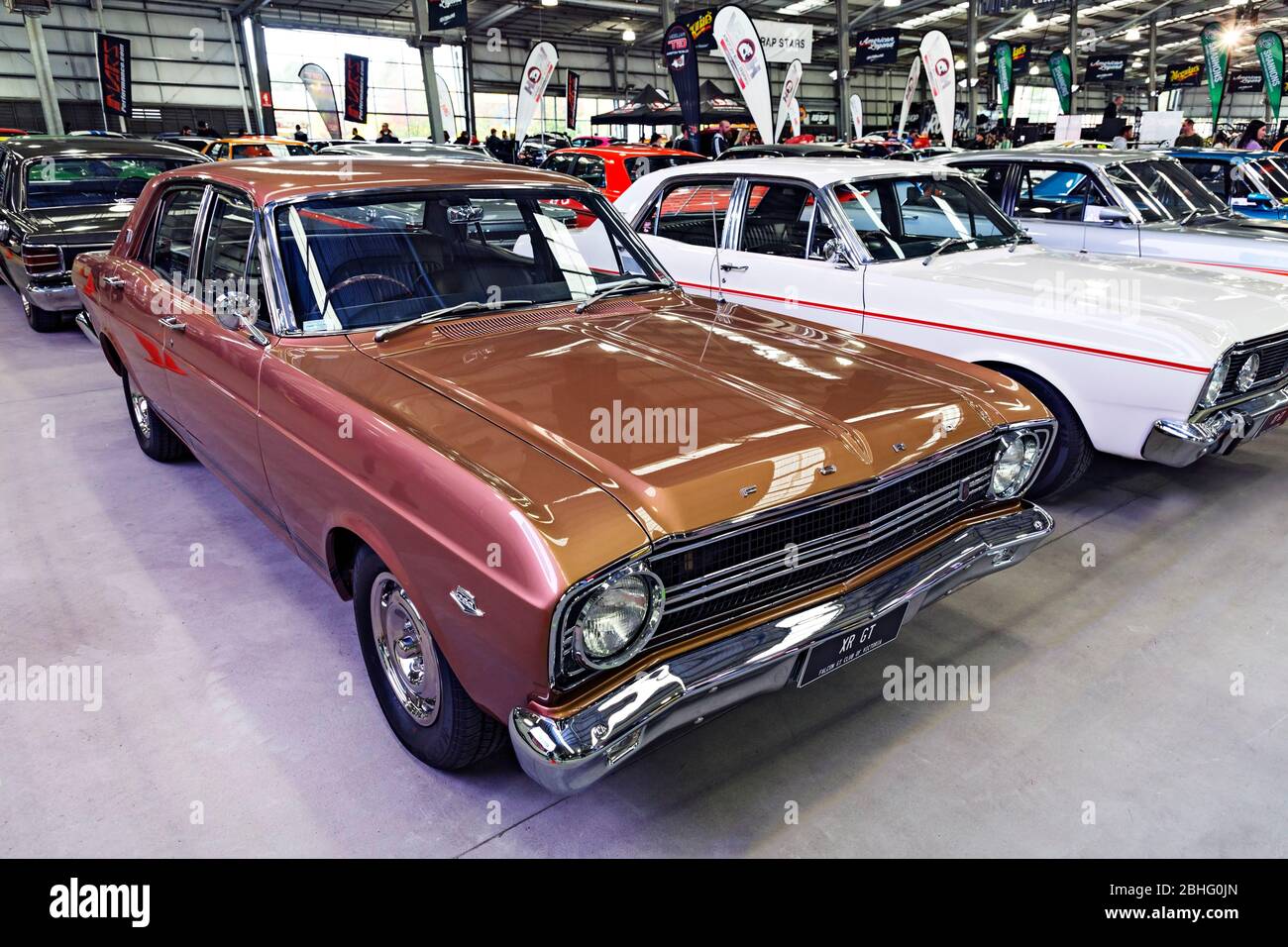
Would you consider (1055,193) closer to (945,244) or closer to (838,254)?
(945,244)

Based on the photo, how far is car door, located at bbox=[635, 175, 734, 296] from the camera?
5.27m

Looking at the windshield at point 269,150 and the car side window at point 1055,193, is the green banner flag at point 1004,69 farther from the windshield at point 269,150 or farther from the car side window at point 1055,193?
the car side window at point 1055,193

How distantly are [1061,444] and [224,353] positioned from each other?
360 centimetres

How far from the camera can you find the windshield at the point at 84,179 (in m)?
7.55

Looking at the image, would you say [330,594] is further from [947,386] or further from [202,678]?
[947,386]

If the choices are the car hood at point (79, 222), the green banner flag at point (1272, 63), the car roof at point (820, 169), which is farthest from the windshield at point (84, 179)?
the green banner flag at point (1272, 63)

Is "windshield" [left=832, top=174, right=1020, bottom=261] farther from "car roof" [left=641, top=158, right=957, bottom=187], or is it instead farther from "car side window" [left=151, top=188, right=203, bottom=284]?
"car side window" [left=151, top=188, right=203, bottom=284]

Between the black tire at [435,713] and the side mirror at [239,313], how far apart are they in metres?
0.92

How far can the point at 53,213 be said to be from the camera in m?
7.36

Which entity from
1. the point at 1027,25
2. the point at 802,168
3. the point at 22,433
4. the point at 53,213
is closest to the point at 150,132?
the point at 53,213

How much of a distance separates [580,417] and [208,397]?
1751 mm

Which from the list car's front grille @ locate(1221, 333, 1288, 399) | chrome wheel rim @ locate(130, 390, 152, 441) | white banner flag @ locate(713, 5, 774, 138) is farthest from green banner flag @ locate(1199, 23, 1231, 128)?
chrome wheel rim @ locate(130, 390, 152, 441)

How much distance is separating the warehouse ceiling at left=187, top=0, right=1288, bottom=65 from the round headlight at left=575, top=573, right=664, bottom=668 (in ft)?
83.9

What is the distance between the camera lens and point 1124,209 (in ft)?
20.0
